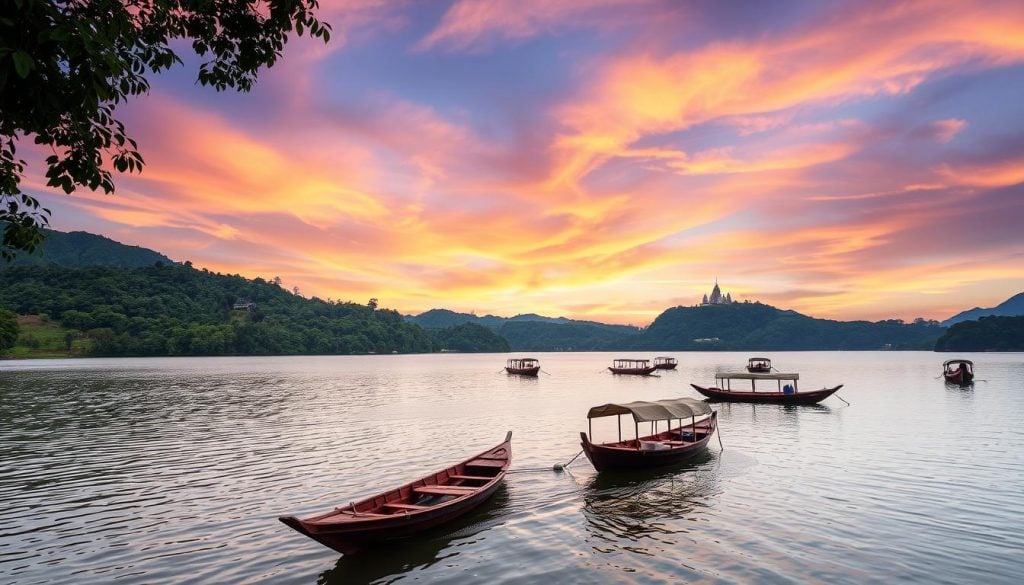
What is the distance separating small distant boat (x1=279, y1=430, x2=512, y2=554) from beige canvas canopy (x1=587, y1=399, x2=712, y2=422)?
6.99 metres

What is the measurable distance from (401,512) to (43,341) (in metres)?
210

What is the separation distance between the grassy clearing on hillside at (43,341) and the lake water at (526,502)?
158367mm

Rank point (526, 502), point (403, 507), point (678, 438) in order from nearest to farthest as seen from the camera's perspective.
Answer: point (403, 507)
point (526, 502)
point (678, 438)

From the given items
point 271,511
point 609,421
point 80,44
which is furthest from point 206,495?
point 609,421

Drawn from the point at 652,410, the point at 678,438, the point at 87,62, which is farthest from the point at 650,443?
the point at 87,62

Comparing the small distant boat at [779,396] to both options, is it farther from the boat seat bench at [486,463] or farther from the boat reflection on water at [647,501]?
the boat seat bench at [486,463]

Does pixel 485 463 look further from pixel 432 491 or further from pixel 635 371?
pixel 635 371

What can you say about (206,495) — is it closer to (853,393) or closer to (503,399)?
(503,399)

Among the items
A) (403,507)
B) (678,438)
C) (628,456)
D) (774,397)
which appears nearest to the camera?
(403,507)

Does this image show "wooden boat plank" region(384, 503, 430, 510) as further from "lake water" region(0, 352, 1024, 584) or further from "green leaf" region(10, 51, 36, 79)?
"green leaf" region(10, 51, 36, 79)

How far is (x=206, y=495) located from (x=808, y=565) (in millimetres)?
22716

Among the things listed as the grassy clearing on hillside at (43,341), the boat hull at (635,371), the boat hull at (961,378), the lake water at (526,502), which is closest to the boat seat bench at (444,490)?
the lake water at (526,502)

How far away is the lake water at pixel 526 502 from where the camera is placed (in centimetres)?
1551

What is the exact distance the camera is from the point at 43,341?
170 metres
